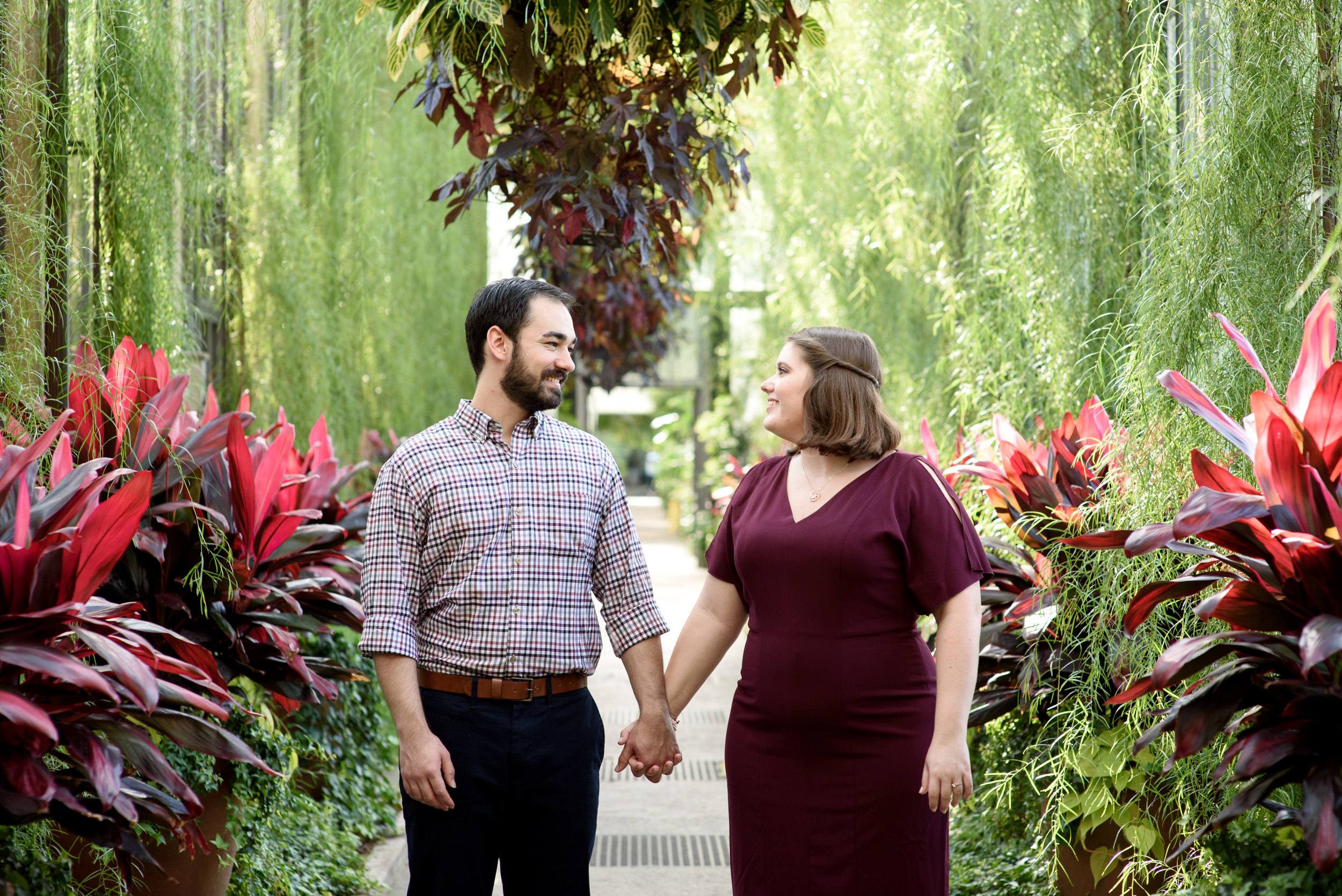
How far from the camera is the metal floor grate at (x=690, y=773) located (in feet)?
17.4

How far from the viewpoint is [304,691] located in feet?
10.2

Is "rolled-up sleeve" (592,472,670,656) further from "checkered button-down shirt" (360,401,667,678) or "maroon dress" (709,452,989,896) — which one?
"maroon dress" (709,452,989,896)

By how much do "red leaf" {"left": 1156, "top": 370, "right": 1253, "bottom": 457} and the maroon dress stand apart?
18.0 inches

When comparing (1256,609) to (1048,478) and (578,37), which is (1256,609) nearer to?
(1048,478)

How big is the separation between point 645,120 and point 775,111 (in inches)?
164

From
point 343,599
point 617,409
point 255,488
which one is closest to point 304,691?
point 343,599

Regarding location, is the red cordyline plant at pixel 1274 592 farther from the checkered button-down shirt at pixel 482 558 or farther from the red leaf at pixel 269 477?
the red leaf at pixel 269 477

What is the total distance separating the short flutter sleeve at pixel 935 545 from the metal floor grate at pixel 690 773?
3.21 metres

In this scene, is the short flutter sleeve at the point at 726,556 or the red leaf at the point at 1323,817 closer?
the red leaf at the point at 1323,817

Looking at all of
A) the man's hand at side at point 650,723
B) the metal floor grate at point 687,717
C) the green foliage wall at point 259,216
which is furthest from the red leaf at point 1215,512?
the metal floor grate at point 687,717

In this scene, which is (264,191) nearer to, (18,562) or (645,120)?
(645,120)

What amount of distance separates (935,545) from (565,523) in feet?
2.43

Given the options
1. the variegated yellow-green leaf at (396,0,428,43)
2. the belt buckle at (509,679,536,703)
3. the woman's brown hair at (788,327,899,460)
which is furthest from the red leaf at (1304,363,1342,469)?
the variegated yellow-green leaf at (396,0,428,43)

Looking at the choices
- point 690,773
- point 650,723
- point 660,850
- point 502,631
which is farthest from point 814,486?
point 690,773
